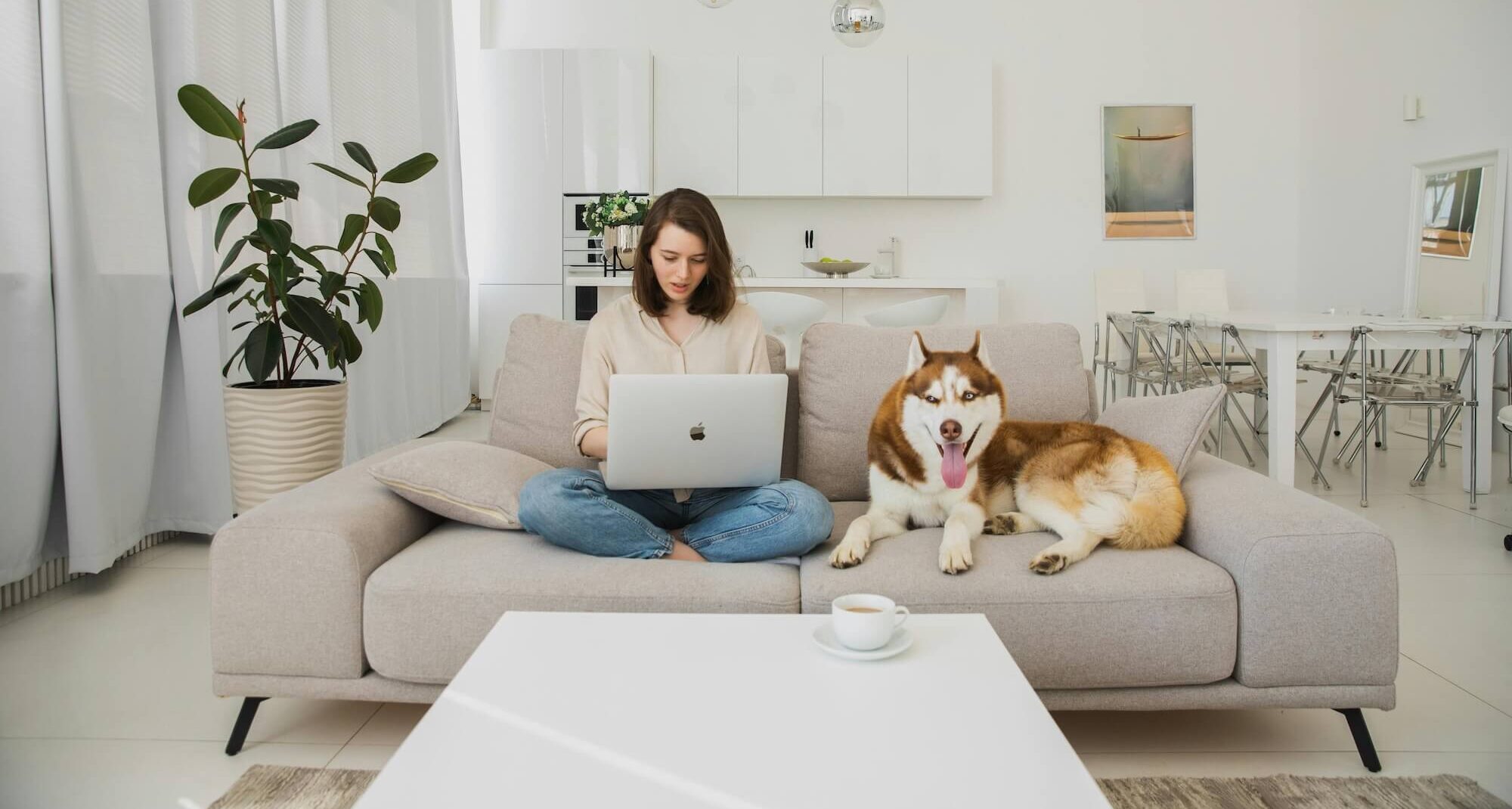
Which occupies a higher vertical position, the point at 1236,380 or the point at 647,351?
the point at 647,351

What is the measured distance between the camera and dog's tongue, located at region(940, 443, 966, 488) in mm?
1947

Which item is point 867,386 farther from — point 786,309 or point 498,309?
point 498,309

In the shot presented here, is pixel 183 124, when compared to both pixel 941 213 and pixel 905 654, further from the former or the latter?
pixel 941 213

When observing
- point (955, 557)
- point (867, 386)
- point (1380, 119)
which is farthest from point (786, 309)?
point (1380, 119)

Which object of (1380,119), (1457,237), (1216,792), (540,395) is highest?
(1380,119)

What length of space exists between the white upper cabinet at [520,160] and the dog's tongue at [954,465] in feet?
15.2

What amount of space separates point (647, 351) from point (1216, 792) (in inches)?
54.7

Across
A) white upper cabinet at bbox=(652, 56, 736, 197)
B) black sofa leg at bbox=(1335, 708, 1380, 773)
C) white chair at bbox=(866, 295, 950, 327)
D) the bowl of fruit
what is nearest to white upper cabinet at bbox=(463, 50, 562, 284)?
white upper cabinet at bbox=(652, 56, 736, 197)

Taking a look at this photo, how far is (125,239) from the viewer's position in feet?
9.36

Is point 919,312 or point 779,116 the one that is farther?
point 779,116

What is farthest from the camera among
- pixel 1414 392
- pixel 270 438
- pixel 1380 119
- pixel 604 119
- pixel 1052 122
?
pixel 1052 122

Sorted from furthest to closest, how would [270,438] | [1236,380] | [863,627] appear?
[1236,380] < [270,438] < [863,627]

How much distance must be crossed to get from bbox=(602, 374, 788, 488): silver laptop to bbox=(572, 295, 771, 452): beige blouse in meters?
0.32

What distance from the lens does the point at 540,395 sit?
92.1 inches
